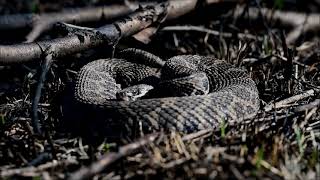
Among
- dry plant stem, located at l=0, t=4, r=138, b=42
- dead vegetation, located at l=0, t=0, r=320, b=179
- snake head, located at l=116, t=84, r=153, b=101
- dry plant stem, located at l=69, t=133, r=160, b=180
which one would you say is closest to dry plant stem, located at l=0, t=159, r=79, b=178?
dead vegetation, located at l=0, t=0, r=320, b=179

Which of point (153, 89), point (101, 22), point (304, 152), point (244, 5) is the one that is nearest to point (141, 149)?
point (304, 152)

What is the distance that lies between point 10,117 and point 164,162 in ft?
5.77

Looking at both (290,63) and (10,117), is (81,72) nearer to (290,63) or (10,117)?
(10,117)

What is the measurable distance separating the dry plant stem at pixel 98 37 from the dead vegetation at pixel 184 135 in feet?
0.11

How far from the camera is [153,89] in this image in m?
5.58

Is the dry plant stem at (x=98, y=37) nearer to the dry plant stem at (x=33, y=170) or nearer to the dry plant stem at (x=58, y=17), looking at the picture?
the dry plant stem at (x=58, y=17)

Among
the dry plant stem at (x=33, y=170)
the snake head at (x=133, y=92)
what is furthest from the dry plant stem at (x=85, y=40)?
the dry plant stem at (x=33, y=170)

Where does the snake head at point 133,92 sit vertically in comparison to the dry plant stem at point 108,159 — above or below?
below

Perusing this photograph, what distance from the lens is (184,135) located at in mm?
4051

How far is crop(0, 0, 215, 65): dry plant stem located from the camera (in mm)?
4906

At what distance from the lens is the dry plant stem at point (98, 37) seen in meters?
4.91

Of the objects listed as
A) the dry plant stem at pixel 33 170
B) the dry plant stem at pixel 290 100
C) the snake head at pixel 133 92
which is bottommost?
the snake head at pixel 133 92

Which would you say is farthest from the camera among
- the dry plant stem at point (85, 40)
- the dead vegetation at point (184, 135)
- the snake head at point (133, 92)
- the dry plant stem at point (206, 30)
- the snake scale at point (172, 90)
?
the dry plant stem at point (206, 30)

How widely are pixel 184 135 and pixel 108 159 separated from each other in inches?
36.4
